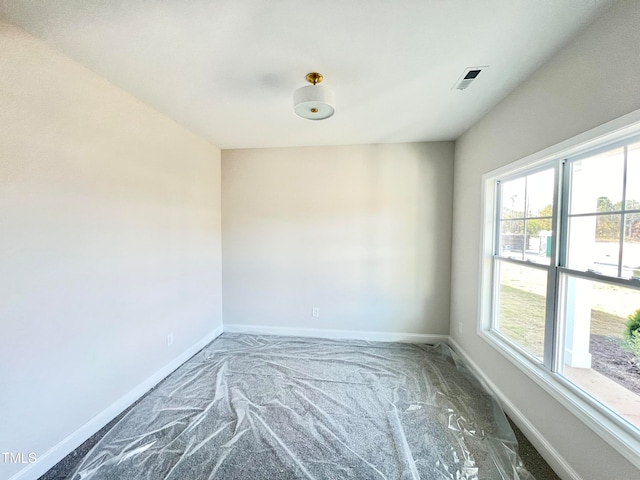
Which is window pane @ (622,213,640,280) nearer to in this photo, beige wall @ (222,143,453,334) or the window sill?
the window sill

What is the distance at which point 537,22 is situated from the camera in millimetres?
1379

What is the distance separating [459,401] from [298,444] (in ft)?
4.68

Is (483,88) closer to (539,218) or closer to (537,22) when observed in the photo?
(537,22)

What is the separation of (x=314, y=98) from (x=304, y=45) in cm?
29

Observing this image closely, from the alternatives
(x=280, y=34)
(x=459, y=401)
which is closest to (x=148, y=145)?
(x=280, y=34)

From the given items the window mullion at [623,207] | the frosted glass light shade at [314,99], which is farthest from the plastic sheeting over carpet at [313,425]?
the frosted glass light shade at [314,99]

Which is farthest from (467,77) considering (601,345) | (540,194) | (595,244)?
(601,345)

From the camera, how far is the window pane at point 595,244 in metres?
1.36

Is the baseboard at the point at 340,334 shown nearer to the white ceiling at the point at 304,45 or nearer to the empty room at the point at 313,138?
the empty room at the point at 313,138

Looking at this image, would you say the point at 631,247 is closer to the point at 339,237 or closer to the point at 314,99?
the point at 314,99

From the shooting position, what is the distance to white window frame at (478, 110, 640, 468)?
1.23 metres

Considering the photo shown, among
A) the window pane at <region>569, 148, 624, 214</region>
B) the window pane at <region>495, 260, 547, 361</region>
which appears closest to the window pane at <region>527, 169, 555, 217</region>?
the window pane at <region>569, 148, 624, 214</region>

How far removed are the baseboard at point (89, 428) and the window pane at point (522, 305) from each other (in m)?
3.31

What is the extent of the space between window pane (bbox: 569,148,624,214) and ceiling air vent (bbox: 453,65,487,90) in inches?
34.9
